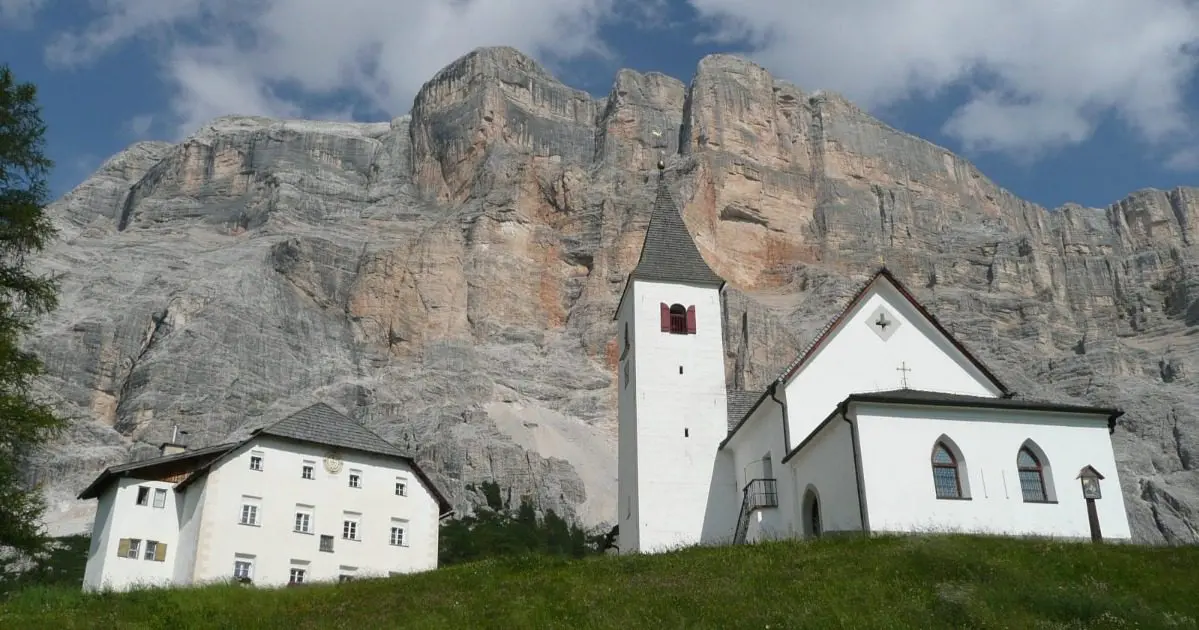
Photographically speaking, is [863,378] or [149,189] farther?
[149,189]

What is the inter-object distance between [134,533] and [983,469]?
99.3 ft

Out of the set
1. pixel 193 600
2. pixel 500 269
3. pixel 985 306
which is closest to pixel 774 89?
pixel 985 306

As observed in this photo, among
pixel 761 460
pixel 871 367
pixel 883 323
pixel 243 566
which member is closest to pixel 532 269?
pixel 243 566

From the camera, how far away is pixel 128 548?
39656 millimetres

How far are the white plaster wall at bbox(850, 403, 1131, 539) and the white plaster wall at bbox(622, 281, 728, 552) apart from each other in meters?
10.6

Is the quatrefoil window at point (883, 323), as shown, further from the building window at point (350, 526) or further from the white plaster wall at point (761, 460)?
the building window at point (350, 526)

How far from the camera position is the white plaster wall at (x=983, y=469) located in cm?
2623

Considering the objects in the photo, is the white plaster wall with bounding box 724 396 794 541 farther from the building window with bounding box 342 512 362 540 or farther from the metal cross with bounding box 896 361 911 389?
the building window with bounding box 342 512 362 540

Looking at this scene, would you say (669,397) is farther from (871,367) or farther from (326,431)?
(326,431)

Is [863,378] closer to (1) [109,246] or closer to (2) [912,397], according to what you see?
(2) [912,397]

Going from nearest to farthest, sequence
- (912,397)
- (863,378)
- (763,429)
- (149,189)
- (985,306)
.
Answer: (912,397), (863,378), (763,429), (985,306), (149,189)

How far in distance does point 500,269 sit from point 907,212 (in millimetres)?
69530

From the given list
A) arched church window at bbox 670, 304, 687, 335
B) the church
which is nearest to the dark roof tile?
the church

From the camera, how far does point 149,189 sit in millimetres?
161000
